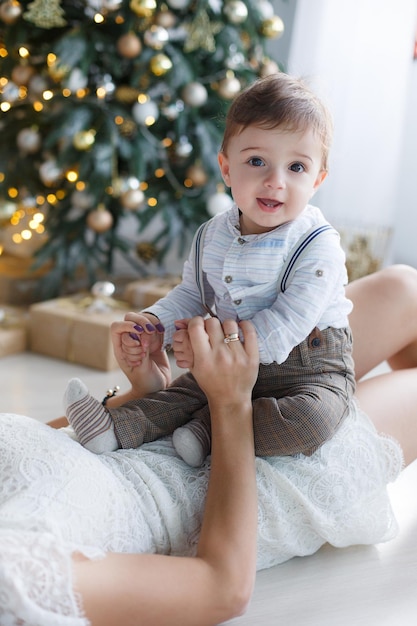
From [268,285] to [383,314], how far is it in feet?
1.07

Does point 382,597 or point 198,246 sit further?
point 198,246

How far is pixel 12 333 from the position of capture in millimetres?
2482

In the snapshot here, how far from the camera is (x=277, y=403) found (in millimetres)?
1209

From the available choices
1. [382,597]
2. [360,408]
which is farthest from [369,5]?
[382,597]

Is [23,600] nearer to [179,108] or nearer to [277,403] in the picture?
[277,403]

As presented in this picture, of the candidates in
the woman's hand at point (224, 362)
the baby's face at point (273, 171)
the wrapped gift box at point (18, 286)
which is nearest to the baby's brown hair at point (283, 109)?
the baby's face at point (273, 171)

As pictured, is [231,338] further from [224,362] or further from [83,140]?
[83,140]

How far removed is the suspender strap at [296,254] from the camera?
1.24 meters

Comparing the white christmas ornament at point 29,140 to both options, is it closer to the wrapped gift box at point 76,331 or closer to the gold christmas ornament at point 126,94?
the gold christmas ornament at point 126,94

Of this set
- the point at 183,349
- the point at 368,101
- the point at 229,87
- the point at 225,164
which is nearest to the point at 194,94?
the point at 229,87

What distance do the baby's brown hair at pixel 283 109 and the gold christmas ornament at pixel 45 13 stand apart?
1294 millimetres

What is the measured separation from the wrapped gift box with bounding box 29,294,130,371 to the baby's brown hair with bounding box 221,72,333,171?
122cm

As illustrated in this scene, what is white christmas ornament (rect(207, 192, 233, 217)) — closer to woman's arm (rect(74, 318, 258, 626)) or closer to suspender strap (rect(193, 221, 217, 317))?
suspender strap (rect(193, 221, 217, 317))

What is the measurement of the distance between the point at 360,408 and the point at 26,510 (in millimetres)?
587
